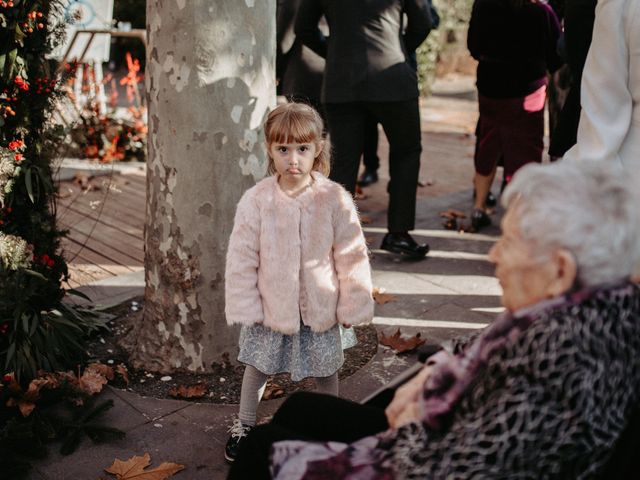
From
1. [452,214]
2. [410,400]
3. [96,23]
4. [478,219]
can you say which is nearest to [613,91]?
[410,400]

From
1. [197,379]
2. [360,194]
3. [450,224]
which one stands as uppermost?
[360,194]

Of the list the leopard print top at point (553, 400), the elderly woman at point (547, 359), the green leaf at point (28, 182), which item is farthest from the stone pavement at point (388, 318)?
the leopard print top at point (553, 400)

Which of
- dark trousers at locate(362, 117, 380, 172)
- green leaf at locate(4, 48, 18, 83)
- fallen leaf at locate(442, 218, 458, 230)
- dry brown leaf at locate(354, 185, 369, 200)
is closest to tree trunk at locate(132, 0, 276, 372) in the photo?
green leaf at locate(4, 48, 18, 83)

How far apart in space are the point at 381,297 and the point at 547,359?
3.10m

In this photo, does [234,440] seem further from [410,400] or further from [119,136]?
[119,136]

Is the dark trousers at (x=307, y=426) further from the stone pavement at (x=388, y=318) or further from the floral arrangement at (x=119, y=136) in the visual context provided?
the floral arrangement at (x=119, y=136)

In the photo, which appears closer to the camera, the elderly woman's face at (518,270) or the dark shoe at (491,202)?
the elderly woman's face at (518,270)

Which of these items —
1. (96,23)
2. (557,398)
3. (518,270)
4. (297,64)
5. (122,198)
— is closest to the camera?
(557,398)

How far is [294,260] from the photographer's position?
294 cm

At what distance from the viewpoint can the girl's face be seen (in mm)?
2916

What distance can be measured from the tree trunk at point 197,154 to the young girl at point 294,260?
0.53 m

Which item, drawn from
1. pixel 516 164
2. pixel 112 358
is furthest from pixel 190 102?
pixel 516 164

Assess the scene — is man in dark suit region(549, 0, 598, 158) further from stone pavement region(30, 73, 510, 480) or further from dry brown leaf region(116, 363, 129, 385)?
dry brown leaf region(116, 363, 129, 385)

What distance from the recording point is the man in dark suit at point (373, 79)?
4867mm
